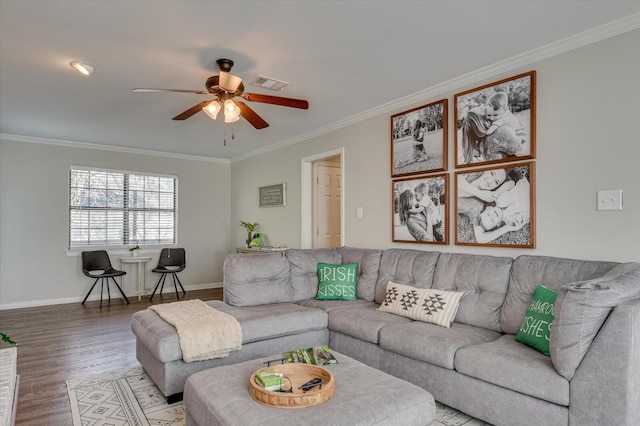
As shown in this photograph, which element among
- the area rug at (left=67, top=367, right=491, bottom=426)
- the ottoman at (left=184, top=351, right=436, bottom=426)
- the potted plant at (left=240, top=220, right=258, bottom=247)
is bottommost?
the area rug at (left=67, top=367, right=491, bottom=426)

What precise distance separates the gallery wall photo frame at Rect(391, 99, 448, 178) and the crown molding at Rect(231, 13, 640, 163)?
110mm

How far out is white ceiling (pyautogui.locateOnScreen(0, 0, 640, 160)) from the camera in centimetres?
229

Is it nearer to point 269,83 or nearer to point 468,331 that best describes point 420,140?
point 269,83

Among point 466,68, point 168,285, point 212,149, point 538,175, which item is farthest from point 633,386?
point 168,285

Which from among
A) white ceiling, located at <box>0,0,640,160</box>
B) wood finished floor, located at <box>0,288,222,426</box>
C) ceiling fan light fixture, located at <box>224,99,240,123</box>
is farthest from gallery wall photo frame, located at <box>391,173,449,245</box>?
wood finished floor, located at <box>0,288,222,426</box>

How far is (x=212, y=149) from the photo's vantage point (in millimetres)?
6434

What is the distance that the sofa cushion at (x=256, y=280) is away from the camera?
348 centimetres

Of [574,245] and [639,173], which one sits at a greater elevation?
[639,173]

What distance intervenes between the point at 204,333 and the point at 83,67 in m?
2.33

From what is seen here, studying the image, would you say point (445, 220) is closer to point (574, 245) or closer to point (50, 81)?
point (574, 245)

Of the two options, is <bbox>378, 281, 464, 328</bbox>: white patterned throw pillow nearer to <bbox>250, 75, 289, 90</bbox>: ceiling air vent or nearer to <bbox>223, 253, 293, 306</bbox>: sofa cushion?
<bbox>223, 253, 293, 306</bbox>: sofa cushion

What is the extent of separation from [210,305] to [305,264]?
1034mm

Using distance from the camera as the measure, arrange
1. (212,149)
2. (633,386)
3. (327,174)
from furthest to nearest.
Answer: (212,149), (327,174), (633,386)

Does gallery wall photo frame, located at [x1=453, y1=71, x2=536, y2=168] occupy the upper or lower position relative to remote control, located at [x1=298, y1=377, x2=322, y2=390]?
upper
